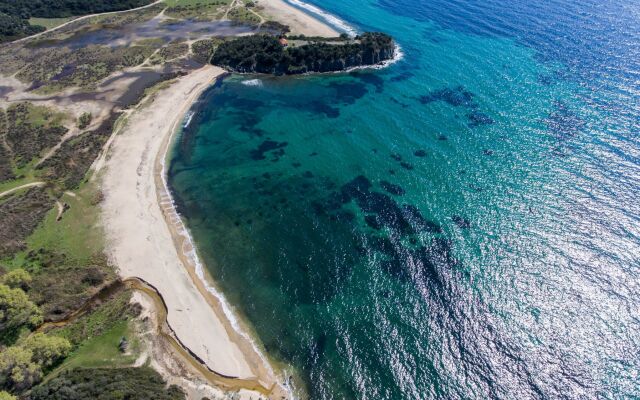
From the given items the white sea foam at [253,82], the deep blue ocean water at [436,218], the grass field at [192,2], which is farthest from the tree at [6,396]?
the grass field at [192,2]

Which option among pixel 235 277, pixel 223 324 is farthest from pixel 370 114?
pixel 223 324

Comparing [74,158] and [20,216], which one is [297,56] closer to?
[74,158]

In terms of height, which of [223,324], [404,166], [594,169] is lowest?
[223,324]

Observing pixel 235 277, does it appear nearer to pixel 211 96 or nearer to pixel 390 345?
pixel 390 345

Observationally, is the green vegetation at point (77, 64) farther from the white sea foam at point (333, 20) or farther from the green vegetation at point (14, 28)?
the white sea foam at point (333, 20)

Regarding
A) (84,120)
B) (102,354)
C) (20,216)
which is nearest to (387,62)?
(84,120)

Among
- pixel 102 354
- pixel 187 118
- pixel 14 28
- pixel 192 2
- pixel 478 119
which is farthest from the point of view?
pixel 192 2
